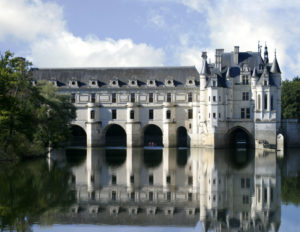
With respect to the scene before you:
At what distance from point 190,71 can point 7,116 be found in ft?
104

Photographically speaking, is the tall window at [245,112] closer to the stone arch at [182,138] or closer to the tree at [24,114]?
the stone arch at [182,138]

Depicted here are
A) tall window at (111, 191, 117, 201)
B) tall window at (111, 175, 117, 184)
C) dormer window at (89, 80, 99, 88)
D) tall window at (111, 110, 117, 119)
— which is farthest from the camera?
dormer window at (89, 80, 99, 88)

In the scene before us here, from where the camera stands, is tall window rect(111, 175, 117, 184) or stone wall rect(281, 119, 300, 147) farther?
stone wall rect(281, 119, 300, 147)

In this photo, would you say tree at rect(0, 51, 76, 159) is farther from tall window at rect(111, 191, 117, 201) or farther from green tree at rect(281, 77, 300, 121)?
green tree at rect(281, 77, 300, 121)

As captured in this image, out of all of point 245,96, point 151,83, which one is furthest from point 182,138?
point 245,96

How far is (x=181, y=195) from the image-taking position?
2341cm

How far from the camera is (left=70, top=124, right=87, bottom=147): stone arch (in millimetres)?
65438

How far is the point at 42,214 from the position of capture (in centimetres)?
1875

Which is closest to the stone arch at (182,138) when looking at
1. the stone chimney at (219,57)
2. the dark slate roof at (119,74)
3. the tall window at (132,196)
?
the dark slate roof at (119,74)

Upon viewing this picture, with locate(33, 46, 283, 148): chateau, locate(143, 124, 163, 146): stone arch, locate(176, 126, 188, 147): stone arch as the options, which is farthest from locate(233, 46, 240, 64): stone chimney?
locate(143, 124, 163, 146): stone arch

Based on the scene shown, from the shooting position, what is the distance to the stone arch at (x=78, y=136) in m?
65.4

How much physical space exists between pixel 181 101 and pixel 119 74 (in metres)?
9.53

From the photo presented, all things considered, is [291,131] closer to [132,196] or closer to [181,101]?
[181,101]

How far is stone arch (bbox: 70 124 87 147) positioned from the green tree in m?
29.2
